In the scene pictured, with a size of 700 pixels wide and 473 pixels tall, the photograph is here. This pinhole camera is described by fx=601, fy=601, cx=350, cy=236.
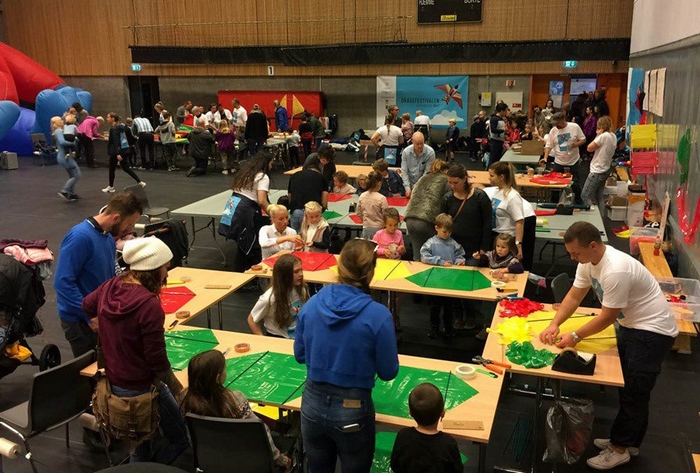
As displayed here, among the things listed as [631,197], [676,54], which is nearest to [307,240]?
[676,54]

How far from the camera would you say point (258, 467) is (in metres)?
2.96

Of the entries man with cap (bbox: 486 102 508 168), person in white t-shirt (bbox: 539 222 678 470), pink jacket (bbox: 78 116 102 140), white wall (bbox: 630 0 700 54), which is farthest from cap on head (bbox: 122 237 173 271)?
pink jacket (bbox: 78 116 102 140)

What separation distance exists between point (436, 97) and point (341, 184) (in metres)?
10.4

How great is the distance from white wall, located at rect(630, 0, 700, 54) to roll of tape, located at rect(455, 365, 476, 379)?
4711 mm

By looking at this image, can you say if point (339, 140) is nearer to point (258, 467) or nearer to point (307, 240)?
point (307, 240)

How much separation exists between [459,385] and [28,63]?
19.2m

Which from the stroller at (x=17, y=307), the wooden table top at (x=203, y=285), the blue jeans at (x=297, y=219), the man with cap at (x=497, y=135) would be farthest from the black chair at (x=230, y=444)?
the man with cap at (x=497, y=135)

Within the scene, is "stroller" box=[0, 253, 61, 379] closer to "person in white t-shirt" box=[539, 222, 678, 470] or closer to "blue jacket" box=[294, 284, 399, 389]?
"blue jacket" box=[294, 284, 399, 389]

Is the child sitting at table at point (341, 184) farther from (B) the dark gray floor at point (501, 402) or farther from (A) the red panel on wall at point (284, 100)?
(A) the red panel on wall at point (284, 100)

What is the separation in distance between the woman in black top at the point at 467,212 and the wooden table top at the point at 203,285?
1.97 metres

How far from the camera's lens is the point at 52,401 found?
139 inches

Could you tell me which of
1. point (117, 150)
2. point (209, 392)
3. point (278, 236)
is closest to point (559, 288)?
point (278, 236)

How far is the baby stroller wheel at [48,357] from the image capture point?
424 centimetres

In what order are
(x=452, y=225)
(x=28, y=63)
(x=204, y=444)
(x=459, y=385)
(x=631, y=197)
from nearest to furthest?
(x=204, y=444) → (x=459, y=385) → (x=452, y=225) → (x=631, y=197) → (x=28, y=63)
